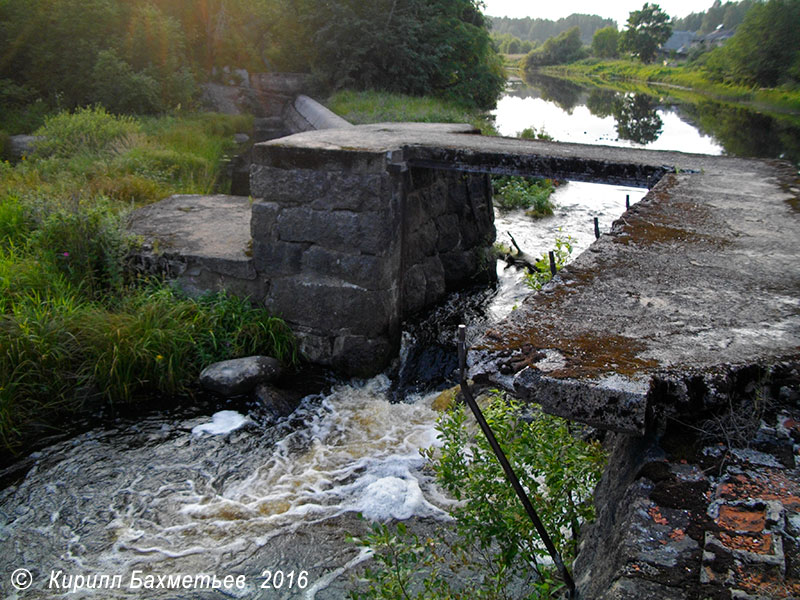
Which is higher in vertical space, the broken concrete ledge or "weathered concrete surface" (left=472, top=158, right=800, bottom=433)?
"weathered concrete surface" (left=472, top=158, right=800, bottom=433)

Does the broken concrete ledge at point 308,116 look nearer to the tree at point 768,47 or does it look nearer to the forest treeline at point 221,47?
the forest treeline at point 221,47

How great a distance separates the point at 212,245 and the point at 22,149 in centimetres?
774

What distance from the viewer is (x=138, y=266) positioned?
6.07 m

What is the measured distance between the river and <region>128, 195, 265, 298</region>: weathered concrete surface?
129 centimetres

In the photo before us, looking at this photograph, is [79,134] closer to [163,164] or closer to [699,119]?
[163,164]

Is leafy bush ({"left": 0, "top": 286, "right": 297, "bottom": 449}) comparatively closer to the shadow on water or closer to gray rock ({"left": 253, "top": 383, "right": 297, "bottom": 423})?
gray rock ({"left": 253, "top": 383, "right": 297, "bottom": 423})

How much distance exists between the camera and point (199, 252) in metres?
5.97

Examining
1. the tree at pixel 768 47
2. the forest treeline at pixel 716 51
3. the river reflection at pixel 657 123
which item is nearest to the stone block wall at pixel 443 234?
the river reflection at pixel 657 123

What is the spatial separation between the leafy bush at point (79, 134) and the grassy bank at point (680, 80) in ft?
91.0

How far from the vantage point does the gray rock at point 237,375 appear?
5.37 m

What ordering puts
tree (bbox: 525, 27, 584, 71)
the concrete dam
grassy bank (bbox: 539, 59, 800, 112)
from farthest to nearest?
tree (bbox: 525, 27, 584, 71), grassy bank (bbox: 539, 59, 800, 112), the concrete dam

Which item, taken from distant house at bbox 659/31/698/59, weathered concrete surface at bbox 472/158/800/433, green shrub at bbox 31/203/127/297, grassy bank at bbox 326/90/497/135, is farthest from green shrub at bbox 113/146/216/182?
Result: distant house at bbox 659/31/698/59

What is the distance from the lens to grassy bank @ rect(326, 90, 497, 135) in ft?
44.9

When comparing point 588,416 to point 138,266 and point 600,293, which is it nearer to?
point 600,293
